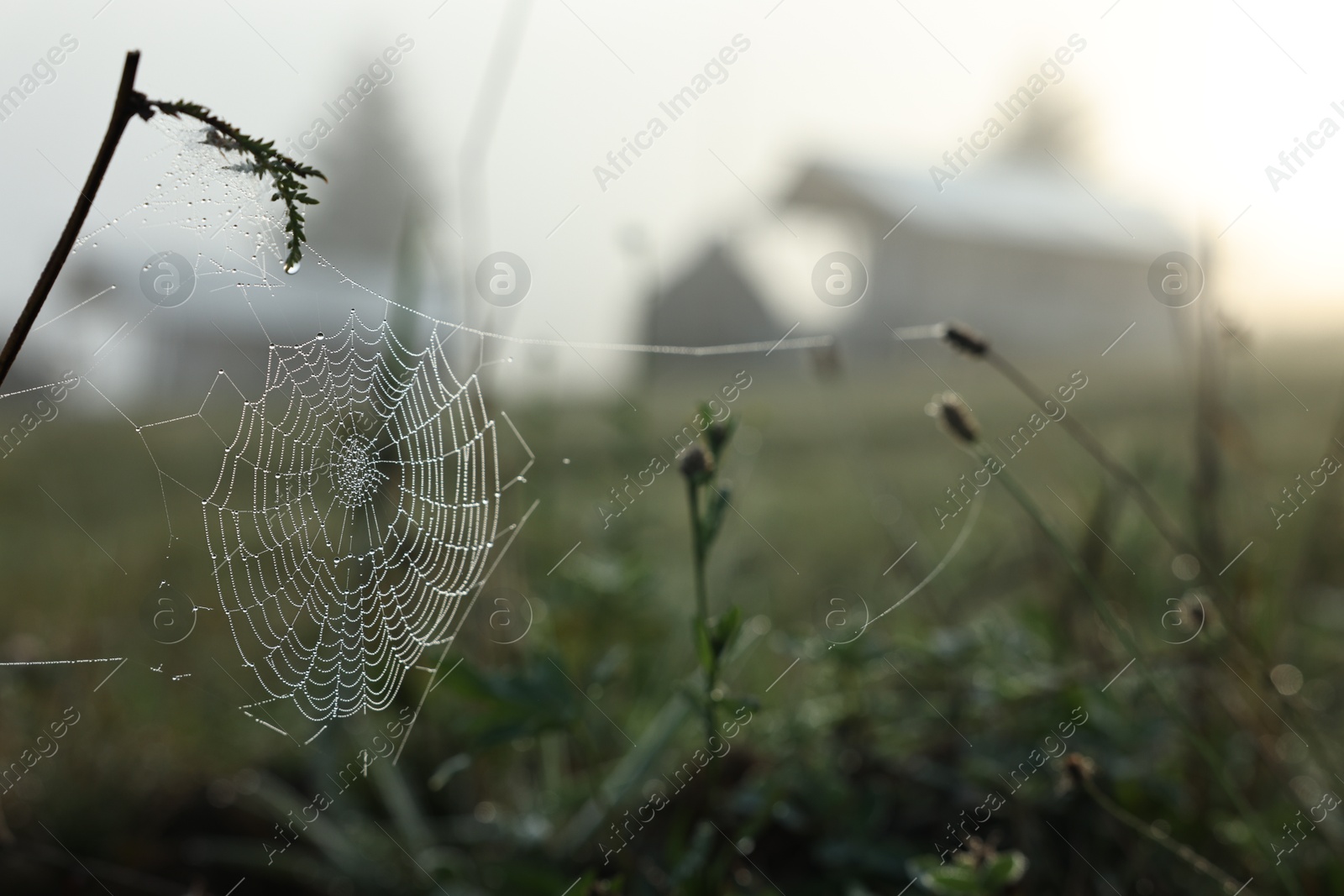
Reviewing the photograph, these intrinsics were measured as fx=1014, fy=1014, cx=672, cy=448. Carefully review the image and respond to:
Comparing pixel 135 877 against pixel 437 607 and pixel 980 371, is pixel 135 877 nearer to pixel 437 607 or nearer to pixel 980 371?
A: pixel 437 607

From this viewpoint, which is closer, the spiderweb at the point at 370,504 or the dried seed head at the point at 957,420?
the dried seed head at the point at 957,420

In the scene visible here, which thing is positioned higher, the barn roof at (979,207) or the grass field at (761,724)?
the barn roof at (979,207)

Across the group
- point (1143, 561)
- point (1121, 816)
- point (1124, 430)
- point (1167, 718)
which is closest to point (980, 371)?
point (1124, 430)

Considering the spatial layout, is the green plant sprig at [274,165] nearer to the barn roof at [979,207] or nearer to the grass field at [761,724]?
the grass field at [761,724]

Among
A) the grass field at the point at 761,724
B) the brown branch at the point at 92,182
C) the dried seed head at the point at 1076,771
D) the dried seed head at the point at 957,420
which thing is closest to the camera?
the brown branch at the point at 92,182

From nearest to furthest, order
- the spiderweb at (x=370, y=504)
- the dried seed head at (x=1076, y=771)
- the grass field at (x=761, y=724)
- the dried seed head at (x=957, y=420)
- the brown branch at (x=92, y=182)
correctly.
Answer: the brown branch at (x=92, y=182) → the dried seed head at (x=1076, y=771) → the dried seed head at (x=957, y=420) → the grass field at (x=761, y=724) → the spiderweb at (x=370, y=504)

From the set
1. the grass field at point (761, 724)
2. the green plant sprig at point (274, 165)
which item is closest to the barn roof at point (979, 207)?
the grass field at point (761, 724)

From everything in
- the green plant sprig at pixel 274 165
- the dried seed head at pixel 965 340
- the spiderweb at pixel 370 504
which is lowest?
the spiderweb at pixel 370 504

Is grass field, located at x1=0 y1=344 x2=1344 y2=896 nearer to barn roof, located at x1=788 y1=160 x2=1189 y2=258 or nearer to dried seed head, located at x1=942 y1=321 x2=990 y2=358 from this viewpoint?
dried seed head, located at x1=942 y1=321 x2=990 y2=358
